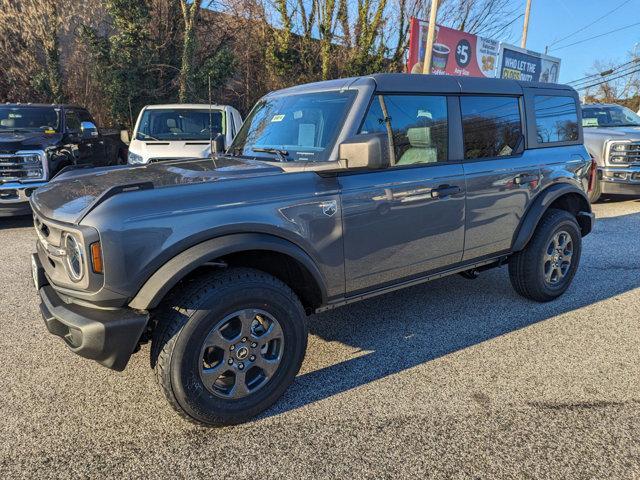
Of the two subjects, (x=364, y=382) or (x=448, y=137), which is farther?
(x=448, y=137)

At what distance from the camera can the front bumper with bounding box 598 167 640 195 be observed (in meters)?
9.41

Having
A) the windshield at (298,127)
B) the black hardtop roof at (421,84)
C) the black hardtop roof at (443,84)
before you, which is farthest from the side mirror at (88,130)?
A: the black hardtop roof at (443,84)

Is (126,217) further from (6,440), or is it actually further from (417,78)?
(417,78)

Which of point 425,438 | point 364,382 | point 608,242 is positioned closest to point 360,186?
point 364,382

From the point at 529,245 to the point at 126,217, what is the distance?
340 cm

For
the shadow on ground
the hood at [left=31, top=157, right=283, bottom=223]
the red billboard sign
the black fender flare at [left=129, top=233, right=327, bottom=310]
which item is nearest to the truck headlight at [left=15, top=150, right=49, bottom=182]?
the hood at [left=31, top=157, right=283, bottom=223]

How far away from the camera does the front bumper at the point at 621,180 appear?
9.41 metres

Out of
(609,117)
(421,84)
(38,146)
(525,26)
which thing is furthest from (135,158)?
(525,26)

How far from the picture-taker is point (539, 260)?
4.25 m

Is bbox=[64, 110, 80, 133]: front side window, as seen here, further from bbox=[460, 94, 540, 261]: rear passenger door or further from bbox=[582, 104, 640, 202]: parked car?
bbox=[582, 104, 640, 202]: parked car

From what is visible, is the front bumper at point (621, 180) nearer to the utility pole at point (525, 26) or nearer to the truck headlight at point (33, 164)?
the truck headlight at point (33, 164)

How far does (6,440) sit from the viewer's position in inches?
100

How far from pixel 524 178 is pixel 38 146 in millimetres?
7006

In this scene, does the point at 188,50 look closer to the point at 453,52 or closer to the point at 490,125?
the point at 453,52
